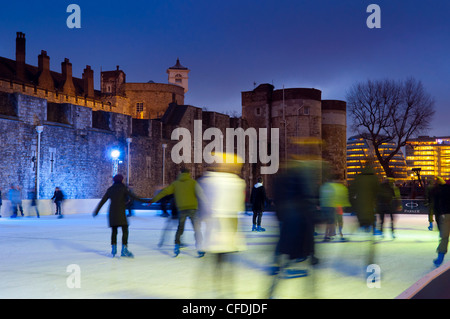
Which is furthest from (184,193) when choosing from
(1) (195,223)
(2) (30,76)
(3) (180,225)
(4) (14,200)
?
(2) (30,76)

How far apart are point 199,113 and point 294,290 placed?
38.0m

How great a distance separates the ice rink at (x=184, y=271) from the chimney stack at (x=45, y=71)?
140ft

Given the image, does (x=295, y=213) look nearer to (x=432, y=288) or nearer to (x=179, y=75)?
(x=432, y=288)

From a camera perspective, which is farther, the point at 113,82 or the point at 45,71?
the point at 113,82

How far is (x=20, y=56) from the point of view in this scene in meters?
48.5

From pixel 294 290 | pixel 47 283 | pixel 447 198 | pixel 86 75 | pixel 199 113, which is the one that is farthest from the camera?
pixel 86 75

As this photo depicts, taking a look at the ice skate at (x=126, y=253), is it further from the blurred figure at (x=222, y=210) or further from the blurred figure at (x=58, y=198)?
the blurred figure at (x=58, y=198)

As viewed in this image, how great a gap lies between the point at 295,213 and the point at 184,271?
8.63 feet

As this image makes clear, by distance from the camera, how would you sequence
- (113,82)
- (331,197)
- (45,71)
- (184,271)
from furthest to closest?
(113,82)
(45,71)
(331,197)
(184,271)

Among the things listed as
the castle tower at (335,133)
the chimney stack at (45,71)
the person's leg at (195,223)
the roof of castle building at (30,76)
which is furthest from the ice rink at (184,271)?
the castle tower at (335,133)

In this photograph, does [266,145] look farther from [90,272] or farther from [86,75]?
[90,272]

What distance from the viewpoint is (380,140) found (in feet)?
127

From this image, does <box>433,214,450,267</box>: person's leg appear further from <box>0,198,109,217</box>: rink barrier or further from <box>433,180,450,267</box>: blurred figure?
<box>0,198,109,217</box>: rink barrier
